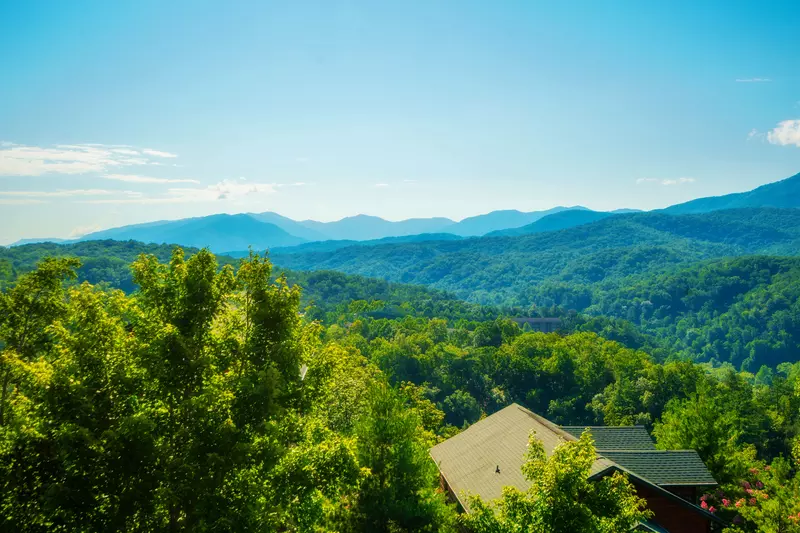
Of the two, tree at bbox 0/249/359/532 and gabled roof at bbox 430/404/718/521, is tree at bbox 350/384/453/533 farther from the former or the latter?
tree at bbox 0/249/359/532

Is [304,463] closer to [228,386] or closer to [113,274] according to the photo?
[228,386]

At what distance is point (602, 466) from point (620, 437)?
11.1 meters

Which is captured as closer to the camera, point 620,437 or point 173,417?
point 173,417

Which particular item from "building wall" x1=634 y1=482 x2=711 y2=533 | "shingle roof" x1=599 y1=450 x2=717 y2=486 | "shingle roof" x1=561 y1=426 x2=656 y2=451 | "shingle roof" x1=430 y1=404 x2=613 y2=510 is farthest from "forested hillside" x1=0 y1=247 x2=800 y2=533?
"shingle roof" x1=561 y1=426 x2=656 y2=451

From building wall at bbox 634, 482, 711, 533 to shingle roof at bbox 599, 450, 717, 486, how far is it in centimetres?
109

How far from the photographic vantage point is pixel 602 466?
62.4ft

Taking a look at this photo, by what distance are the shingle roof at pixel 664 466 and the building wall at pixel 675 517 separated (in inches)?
43.0

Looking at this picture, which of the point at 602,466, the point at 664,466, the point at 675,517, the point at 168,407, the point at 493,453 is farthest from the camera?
the point at 493,453

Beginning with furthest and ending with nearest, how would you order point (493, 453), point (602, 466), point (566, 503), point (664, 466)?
point (493, 453) < point (664, 466) < point (602, 466) < point (566, 503)

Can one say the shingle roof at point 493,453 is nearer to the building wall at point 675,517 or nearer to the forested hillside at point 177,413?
the building wall at point 675,517

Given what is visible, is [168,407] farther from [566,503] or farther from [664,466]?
[664,466]

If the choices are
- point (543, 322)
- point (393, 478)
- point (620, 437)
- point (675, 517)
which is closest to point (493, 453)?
point (620, 437)

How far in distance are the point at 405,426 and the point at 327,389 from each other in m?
5.96

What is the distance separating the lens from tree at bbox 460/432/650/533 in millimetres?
10891
